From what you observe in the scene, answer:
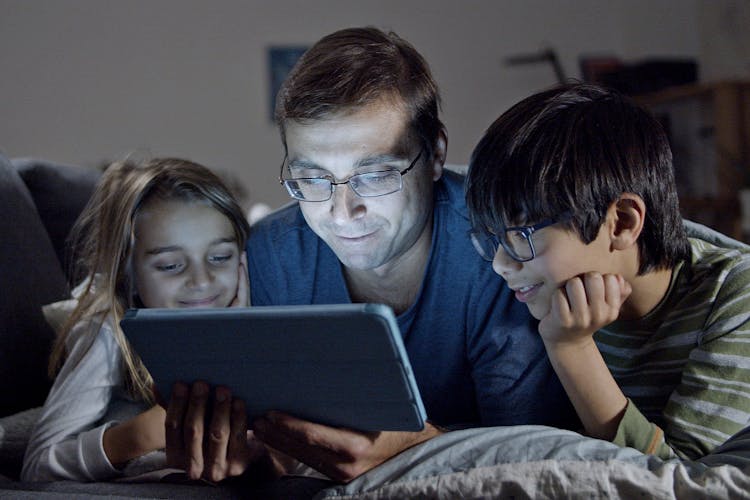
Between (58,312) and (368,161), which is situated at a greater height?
(368,161)

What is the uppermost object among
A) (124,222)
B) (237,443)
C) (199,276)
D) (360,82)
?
(360,82)

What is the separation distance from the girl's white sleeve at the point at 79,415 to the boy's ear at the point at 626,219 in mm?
800

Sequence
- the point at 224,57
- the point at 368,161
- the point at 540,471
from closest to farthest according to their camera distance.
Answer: the point at 540,471 → the point at 368,161 → the point at 224,57

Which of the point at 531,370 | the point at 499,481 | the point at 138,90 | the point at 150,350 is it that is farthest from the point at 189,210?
the point at 138,90

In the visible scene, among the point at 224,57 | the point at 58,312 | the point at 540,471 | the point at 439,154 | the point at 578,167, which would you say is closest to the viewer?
the point at 540,471

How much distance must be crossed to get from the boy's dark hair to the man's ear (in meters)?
0.15

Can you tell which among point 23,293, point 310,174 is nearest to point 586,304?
point 310,174

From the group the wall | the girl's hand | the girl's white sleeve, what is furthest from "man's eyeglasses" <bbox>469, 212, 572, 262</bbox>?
the wall

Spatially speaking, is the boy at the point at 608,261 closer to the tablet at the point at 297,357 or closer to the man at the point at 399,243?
the man at the point at 399,243

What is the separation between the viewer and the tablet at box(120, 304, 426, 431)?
0.79m

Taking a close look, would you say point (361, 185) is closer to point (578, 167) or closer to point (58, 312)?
point (578, 167)

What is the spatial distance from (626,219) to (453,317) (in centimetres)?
34

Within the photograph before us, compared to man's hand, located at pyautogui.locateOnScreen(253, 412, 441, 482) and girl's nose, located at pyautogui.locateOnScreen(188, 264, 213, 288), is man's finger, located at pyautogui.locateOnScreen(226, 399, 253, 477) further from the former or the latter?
girl's nose, located at pyautogui.locateOnScreen(188, 264, 213, 288)

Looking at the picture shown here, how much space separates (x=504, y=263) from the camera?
1087mm
